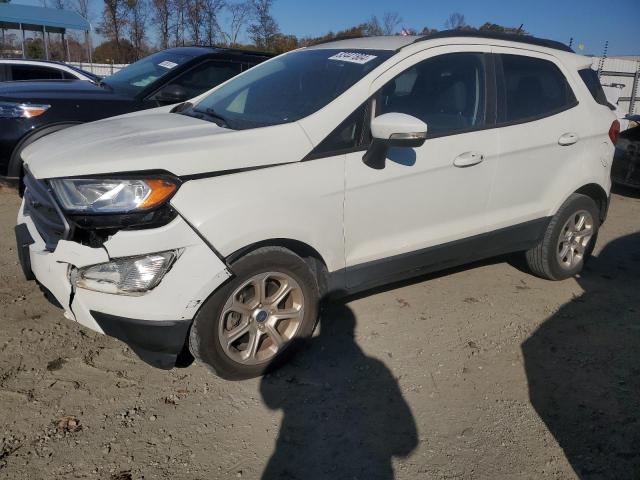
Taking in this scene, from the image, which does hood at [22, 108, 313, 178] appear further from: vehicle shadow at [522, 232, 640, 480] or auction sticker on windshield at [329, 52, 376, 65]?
vehicle shadow at [522, 232, 640, 480]

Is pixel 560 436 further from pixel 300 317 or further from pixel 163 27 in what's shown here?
pixel 163 27

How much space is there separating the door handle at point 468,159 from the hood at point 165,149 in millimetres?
1102

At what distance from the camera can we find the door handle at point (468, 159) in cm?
352

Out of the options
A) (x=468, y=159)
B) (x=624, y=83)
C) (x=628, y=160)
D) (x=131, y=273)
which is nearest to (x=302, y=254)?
(x=131, y=273)

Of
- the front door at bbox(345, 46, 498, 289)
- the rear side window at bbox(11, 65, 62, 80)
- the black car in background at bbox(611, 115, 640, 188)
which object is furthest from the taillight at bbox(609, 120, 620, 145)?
the rear side window at bbox(11, 65, 62, 80)

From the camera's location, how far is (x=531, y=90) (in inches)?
158

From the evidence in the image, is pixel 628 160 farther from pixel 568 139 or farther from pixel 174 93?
pixel 174 93

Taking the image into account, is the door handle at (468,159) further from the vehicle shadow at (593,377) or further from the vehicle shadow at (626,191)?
the vehicle shadow at (626,191)

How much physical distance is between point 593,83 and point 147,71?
457 centimetres

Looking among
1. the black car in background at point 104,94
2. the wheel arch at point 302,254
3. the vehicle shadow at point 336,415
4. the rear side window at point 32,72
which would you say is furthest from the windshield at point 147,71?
the rear side window at point 32,72

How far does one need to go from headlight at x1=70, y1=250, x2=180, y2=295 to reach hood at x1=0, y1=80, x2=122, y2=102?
135 inches

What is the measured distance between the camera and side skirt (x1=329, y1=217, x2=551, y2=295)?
11.0ft

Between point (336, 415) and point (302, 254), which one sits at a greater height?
point (302, 254)

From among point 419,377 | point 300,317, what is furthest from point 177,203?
point 419,377
